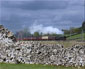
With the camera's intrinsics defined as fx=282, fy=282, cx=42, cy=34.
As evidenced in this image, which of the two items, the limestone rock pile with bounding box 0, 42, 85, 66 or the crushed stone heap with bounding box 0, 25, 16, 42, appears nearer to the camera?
the limestone rock pile with bounding box 0, 42, 85, 66

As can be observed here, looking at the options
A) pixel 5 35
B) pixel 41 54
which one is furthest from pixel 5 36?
pixel 41 54

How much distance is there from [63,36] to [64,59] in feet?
60.2

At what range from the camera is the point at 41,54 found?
24.5 m

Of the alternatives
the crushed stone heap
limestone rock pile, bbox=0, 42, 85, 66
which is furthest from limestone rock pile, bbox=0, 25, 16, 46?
A: limestone rock pile, bbox=0, 42, 85, 66

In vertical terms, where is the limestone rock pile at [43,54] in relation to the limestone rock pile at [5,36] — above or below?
below

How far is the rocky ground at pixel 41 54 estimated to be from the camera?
23547 millimetres

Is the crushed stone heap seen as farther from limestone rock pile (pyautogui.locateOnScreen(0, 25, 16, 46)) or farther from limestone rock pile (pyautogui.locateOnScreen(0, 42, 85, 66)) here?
limestone rock pile (pyautogui.locateOnScreen(0, 42, 85, 66))

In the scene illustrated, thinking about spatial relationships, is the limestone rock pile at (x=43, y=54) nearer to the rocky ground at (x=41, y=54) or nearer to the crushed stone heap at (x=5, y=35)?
the rocky ground at (x=41, y=54)

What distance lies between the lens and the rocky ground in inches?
927

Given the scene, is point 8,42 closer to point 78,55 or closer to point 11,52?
point 11,52

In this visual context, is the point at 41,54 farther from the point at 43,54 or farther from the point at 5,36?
the point at 5,36

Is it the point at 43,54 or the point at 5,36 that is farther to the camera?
the point at 5,36

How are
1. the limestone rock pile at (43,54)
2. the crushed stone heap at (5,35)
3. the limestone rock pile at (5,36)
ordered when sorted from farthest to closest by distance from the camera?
the crushed stone heap at (5,35) < the limestone rock pile at (5,36) < the limestone rock pile at (43,54)

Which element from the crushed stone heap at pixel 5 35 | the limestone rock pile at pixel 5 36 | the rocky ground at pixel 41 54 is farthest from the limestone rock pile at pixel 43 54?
the crushed stone heap at pixel 5 35
